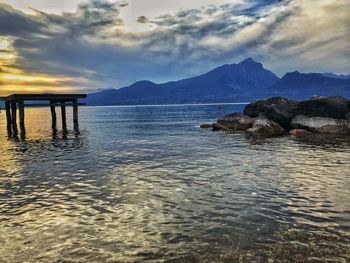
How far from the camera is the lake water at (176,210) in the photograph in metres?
7.57

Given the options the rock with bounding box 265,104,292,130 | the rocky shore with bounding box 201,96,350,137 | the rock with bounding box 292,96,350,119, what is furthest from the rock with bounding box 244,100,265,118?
the rock with bounding box 292,96,350,119

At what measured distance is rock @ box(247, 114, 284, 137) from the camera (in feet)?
116

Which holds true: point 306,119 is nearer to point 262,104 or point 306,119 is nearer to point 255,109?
point 262,104

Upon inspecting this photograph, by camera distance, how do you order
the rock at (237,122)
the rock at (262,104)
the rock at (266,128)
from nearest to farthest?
the rock at (266,128), the rock at (237,122), the rock at (262,104)

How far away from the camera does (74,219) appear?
32.1 feet

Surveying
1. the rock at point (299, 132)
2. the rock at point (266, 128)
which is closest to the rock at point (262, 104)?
the rock at point (266, 128)

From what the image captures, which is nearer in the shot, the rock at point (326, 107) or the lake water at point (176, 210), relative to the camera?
the lake water at point (176, 210)

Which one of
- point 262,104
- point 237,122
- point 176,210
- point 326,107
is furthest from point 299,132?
point 176,210

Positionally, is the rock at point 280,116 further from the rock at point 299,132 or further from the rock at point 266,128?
the rock at point 299,132

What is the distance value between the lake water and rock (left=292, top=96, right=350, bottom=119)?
17.4 metres

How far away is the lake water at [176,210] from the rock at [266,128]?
595 inches

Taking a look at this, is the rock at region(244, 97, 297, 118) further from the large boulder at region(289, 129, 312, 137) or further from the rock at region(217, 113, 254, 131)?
the large boulder at region(289, 129, 312, 137)

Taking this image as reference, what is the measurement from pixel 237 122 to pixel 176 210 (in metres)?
32.2

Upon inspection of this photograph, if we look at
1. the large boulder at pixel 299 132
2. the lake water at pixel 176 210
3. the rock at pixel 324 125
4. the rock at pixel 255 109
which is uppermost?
the rock at pixel 255 109
